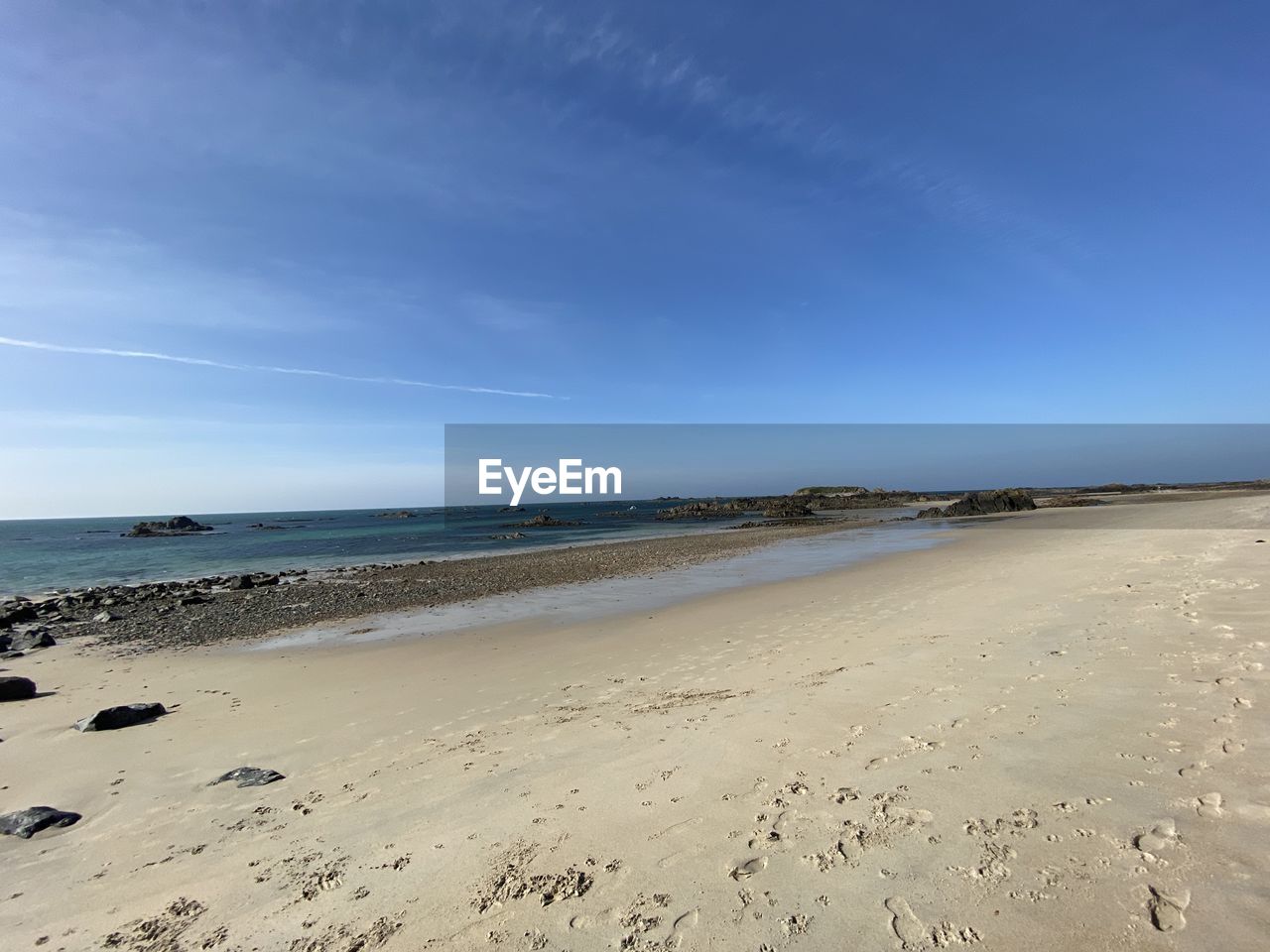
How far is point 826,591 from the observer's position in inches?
590

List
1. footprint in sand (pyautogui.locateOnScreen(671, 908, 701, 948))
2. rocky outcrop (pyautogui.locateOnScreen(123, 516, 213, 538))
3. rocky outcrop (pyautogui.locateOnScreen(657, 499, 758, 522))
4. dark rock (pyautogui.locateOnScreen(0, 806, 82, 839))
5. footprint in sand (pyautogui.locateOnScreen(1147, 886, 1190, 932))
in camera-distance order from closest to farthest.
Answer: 1. footprint in sand (pyautogui.locateOnScreen(1147, 886, 1190, 932))
2. footprint in sand (pyautogui.locateOnScreen(671, 908, 701, 948))
3. dark rock (pyautogui.locateOnScreen(0, 806, 82, 839))
4. rocky outcrop (pyautogui.locateOnScreen(123, 516, 213, 538))
5. rocky outcrop (pyautogui.locateOnScreen(657, 499, 758, 522))

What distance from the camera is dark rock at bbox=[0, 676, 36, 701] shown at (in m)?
9.26

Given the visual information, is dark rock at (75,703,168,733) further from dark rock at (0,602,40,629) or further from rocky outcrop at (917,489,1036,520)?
rocky outcrop at (917,489,1036,520)

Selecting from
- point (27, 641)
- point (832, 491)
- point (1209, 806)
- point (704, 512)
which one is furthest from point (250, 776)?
point (832, 491)

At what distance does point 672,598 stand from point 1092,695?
10.9 m

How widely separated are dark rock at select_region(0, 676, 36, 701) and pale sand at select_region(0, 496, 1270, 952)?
706 millimetres

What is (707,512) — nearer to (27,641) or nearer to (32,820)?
(27,641)

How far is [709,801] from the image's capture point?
4.38 metres

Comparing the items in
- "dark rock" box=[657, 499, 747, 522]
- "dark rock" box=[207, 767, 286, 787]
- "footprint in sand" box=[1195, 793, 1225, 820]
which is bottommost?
"dark rock" box=[657, 499, 747, 522]

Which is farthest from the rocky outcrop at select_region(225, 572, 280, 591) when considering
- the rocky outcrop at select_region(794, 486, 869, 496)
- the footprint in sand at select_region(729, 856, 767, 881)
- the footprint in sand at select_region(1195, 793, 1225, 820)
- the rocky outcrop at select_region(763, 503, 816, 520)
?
the rocky outcrop at select_region(794, 486, 869, 496)

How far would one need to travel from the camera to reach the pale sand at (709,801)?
10.3 ft

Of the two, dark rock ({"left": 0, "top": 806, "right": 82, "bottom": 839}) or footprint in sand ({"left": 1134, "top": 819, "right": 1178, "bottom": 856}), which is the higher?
footprint in sand ({"left": 1134, "top": 819, "right": 1178, "bottom": 856})

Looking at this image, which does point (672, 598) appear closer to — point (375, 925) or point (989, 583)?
point (989, 583)

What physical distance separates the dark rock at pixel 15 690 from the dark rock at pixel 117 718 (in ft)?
8.67
